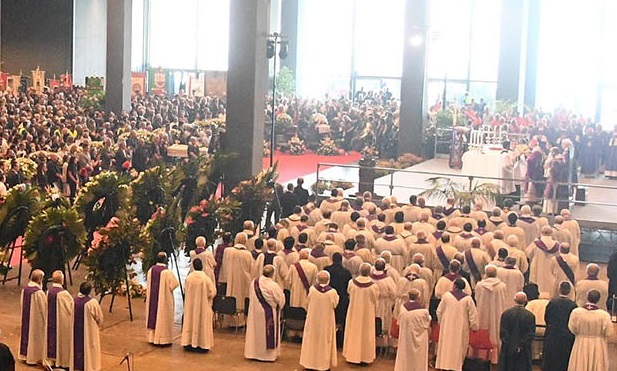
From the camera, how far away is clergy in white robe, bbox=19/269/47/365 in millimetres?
12672

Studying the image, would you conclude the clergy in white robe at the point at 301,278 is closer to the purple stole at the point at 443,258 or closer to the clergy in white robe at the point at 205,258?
the clergy in white robe at the point at 205,258

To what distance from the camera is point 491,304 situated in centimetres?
1318

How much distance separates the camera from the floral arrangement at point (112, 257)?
582 inches

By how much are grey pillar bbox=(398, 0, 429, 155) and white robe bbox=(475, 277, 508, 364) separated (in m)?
17.2

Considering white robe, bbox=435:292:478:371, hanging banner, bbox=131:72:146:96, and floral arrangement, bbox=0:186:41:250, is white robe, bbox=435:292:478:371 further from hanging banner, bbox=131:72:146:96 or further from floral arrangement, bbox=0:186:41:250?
hanging banner, bbox=131:72:146:96

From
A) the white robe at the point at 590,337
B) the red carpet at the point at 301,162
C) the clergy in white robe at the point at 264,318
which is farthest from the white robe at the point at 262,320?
the red carpet at the point at 301,162

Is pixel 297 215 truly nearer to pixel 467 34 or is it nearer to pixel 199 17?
pixel 467 34

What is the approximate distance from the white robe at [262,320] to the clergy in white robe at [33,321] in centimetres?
273

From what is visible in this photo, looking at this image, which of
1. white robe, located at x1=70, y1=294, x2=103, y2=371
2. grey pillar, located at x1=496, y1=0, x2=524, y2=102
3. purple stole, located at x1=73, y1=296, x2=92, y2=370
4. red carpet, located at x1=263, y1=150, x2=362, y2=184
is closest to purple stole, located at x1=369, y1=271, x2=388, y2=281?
white robe, located at x1=70, y1=294, x2=103, y2=371

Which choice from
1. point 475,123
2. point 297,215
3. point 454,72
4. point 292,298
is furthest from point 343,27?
point 292,298

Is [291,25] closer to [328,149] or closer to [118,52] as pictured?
[328,149]

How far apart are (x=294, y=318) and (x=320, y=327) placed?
1182 millimetres

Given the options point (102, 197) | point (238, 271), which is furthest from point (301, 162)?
point (238, 271)

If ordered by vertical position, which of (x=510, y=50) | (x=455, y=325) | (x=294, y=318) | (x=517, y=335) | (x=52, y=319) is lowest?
(x=294, y=318)
